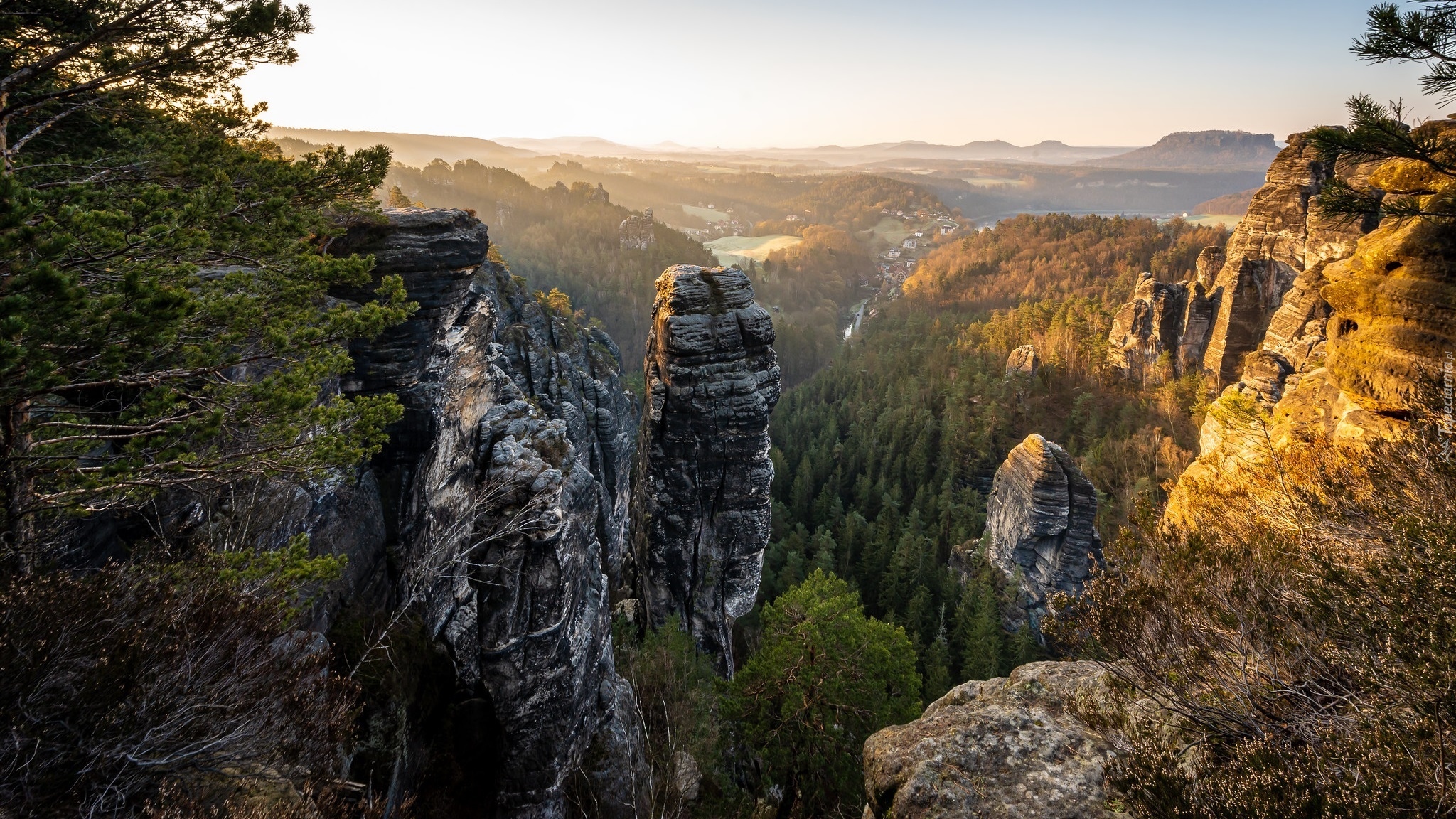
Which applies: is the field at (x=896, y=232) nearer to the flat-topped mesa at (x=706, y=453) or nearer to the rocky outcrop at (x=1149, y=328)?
the rocky outcrop at (x=1149, y=328)

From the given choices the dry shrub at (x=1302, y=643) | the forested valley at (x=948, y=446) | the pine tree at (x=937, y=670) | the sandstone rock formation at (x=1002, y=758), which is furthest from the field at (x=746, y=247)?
the sandstone rock formation at (x=1002, y=758)

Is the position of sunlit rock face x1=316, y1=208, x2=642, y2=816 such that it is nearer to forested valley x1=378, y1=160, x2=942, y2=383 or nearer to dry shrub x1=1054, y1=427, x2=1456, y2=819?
dry shrub x1=1054, y1=427, x2=1456, y2=819

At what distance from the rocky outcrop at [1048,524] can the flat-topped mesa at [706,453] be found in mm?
16637

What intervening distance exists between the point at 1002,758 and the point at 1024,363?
49961 mm

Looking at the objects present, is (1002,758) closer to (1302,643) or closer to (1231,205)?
(1302,643)

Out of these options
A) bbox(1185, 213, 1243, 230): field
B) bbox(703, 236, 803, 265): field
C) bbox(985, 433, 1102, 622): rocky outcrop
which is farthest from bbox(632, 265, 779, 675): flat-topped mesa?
bbox(1185, 213, 1243, 230): field

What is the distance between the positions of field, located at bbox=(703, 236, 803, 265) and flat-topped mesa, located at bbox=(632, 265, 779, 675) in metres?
119

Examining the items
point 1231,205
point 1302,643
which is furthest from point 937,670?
point 1231,205

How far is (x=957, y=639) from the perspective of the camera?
27281mm

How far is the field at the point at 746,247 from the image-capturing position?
14375 cm

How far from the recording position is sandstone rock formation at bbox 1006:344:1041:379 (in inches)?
1971

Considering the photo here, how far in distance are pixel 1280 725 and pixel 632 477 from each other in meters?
34.6

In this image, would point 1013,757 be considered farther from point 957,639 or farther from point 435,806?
point 957,639

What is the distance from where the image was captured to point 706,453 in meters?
19.8
